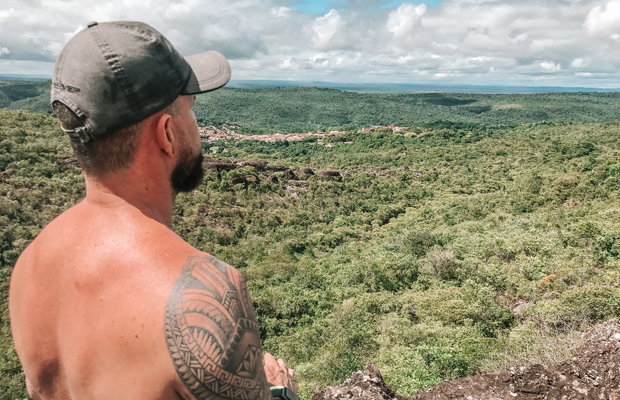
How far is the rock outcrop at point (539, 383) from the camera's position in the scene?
436cm

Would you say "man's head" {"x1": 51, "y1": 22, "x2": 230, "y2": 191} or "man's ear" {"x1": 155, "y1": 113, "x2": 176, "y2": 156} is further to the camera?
"man's ear" {"x1": 155, "y1": 113, "x2": 176, "y2": 156}

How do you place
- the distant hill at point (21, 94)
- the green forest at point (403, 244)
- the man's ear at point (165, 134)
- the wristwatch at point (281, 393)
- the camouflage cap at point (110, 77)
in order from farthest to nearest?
the distant hill at point (21, 94) → the green forest at point (403, 244) → the wristwatch at point (281, 393) → the man's ear at point (165, 134) → the camouflage cap at point (110, 77)

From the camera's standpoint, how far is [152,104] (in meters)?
1.30

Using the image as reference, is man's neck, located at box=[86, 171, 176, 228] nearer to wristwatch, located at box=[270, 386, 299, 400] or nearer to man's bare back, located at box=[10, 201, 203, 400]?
man's bare back, located at box=[10, 201, 203, 400]

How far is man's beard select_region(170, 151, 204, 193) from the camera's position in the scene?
1525mm

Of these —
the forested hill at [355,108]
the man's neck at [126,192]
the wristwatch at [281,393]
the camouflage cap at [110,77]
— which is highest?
the forested hill at [355,108]

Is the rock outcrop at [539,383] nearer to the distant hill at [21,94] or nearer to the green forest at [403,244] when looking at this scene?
the green forest at [403,244]

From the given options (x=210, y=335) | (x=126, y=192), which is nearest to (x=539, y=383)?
(x=210, y=335)

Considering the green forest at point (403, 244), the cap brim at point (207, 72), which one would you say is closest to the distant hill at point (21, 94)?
the green forest at point (403, 244)

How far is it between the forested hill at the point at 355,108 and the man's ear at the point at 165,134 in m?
106

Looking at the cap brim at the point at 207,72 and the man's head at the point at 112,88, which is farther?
the cap brim at the point at 207,72

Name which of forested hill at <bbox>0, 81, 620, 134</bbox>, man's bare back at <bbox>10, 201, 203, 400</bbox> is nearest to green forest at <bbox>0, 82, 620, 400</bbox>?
man's bare back at <bbox>10, 201, 203, 400</bbox>

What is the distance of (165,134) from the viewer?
4.57 feet

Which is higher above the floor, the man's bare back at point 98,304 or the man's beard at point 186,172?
the man's beard at point 186,172
